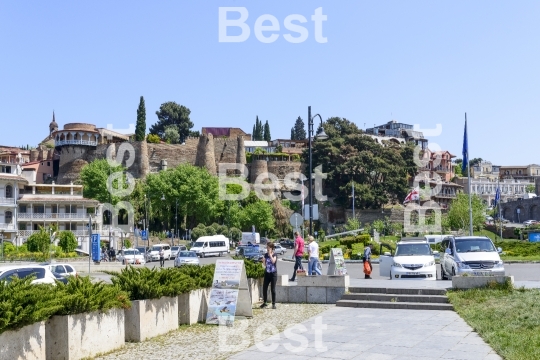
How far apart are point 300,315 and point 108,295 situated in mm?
5405

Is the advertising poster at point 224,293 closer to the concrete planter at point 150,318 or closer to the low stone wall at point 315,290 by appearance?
the concrete planter at point 150,318

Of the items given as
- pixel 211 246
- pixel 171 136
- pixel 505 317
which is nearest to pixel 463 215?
pixel 211 246

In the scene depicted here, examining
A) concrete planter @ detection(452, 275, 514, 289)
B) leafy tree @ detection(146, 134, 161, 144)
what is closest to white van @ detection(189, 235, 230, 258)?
concrete planter @ detection(452, 275, 514, 289)

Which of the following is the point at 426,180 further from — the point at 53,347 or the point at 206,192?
the point at 53,347

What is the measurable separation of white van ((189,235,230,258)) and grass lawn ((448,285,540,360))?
39.1 meters

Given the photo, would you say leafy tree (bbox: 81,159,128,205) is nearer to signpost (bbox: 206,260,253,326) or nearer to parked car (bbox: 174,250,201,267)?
parked car (bbox: 174,250,201,267)

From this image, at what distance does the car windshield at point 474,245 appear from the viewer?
19125mm

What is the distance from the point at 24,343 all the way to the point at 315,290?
9158 mm

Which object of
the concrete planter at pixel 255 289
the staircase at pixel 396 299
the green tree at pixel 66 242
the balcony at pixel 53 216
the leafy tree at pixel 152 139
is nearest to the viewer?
the staircase at pixel 396 299

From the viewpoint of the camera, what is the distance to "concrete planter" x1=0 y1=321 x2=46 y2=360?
8062 mm

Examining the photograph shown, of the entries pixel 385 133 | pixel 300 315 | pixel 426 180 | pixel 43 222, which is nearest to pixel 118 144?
pixel 43 222

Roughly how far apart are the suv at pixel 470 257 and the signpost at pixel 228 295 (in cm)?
710

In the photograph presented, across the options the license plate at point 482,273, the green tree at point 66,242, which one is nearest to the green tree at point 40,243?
the green tree at point 66,242

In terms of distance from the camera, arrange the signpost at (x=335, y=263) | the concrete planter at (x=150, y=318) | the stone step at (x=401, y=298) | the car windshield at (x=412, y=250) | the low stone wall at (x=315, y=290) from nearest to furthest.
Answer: the concrete planter at (x=150, y=318) → the stone step at (x=401, y=298) → the low stone wall at (x=315, y=290) → the signpost at (x=335, y=263) → the car windshield at (x=412, y=250)
